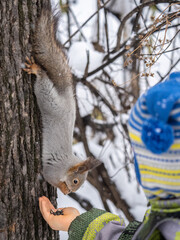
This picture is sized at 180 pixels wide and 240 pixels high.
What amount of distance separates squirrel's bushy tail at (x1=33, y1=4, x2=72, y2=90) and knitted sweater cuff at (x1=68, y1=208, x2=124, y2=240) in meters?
0.67

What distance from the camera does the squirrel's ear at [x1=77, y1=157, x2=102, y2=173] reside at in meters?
1.76

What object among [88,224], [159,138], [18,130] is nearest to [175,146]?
[159,138]

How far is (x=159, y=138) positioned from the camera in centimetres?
90

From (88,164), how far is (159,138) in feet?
3.01

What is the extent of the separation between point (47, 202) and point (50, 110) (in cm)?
44

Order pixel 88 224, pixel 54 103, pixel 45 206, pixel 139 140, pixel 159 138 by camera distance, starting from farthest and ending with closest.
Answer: pixel 54 103 < pixel 45 206 < pixel 88 224 < pixel 139 140 < pixel 159 138

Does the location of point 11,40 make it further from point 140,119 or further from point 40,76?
point 140,119

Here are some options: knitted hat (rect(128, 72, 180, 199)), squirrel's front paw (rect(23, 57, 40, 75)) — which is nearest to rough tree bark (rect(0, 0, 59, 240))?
squirrel's front paw (rect(23, 57, 40, 75))

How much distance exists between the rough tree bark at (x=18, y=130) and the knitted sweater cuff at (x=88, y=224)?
8.6 inches

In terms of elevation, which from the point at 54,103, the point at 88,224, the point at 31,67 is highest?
the point at 31,67

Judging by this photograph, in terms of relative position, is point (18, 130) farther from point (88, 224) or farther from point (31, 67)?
point (88, 224)

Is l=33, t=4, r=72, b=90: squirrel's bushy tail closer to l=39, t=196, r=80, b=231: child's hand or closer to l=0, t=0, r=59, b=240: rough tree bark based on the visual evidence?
l=0, t=0, r=59, b=240: rough tree bark

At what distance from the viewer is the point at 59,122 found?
69.0 inches

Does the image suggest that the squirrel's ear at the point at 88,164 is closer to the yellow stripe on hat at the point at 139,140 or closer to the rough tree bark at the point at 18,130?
the rough tree bark at the point at 18,130
